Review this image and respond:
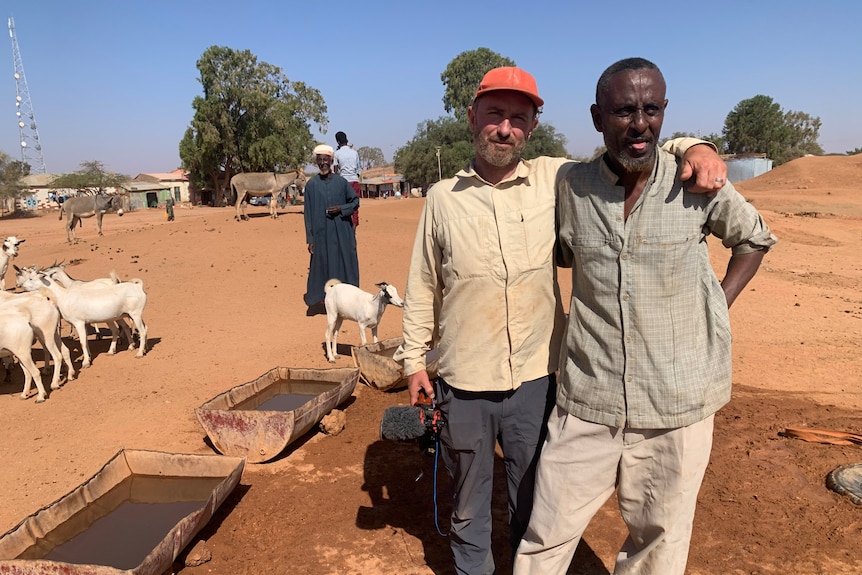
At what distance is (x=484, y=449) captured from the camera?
2547mm

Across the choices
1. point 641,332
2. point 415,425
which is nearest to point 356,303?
point 415,425

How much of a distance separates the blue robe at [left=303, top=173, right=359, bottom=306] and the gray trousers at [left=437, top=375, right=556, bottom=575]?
15.0ft

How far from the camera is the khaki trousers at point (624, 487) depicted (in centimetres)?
210

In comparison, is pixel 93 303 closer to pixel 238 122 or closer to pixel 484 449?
pixel 484 449

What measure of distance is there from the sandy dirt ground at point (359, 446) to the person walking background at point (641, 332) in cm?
107

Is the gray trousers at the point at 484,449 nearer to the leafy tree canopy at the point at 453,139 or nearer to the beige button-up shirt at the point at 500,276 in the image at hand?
the beige button-up shirt at the point at 500,276

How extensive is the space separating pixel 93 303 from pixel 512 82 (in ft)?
21.1

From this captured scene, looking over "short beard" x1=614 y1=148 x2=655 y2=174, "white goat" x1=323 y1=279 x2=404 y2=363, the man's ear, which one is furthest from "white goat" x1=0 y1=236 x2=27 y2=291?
"short beard" x1=614 y1=148 x2=655 y2=174

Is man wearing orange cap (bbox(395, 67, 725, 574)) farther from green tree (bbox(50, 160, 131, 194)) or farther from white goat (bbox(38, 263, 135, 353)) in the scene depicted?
green tree (bbox(50, 160, 131, 194))

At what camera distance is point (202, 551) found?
333 centimetres

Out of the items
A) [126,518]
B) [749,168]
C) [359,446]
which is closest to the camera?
[126,518]

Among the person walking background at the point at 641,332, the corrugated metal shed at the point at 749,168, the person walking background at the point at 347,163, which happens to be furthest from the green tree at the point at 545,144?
the person walking background at the point at 641,332

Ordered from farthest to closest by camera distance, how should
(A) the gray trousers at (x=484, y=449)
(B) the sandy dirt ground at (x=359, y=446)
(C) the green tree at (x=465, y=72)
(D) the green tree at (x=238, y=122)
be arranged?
(C) the green tree at (x=465, y=72)
(D) the green tree at (x=238, y=122)
(B) the sandy dirt ground at (x=359, y=446)
(A) the gray trousers at (x=484, y=449)

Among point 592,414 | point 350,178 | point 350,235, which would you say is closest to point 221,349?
point 350,235
